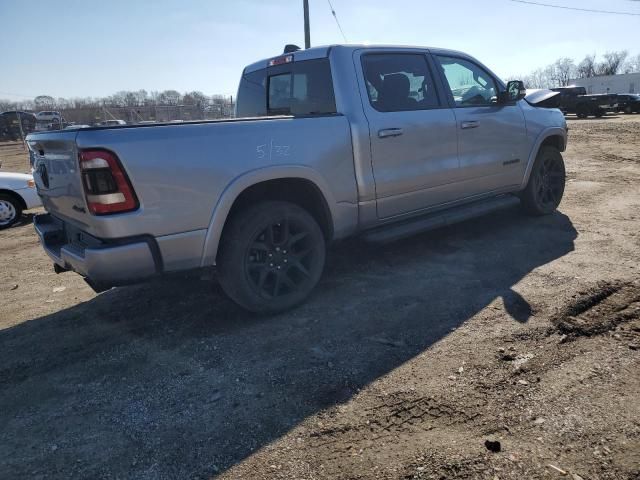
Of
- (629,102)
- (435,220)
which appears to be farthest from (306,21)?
(629,102)

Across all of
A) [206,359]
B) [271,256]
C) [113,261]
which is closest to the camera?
[113,261]

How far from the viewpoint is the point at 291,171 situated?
11.5 ft

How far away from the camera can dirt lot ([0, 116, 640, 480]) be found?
7.13 feet

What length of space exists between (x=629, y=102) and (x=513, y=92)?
89.0ft

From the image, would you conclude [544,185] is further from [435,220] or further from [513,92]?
[435,220]

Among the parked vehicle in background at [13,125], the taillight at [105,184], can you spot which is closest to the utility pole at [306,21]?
the taillight at [105,184]

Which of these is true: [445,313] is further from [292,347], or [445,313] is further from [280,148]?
[280,148]

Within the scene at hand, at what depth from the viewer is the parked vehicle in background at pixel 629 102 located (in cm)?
2667

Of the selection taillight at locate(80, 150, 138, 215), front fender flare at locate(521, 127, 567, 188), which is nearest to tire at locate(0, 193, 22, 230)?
taillight at locate(80, 150, 138, 215)

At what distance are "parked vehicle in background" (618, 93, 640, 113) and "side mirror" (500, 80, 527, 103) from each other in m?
26.6

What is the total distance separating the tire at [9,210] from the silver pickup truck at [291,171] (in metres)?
4.82

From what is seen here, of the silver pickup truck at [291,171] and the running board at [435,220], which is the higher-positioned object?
the silver pickup truck at [291,171]

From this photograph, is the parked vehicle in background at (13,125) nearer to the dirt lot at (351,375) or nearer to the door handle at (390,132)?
the dirt lot at (351,375)

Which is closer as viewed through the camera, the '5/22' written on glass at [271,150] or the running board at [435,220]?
the '5/22' written on glass at [271,150]
